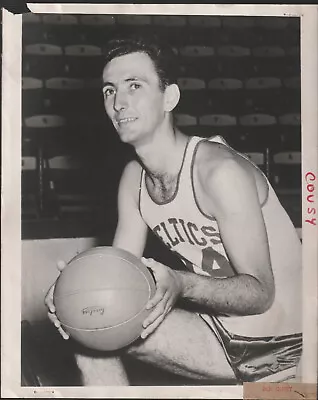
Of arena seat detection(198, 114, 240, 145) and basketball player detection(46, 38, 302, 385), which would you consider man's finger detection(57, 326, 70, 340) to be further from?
arena seat detection(198, 114, 240, 145)

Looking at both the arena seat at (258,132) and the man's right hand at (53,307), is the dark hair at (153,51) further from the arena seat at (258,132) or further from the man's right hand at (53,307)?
the man's right hand at (53,307)

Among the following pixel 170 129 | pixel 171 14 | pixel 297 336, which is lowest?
pixel 297 336

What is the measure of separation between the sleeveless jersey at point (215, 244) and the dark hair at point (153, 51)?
216 millimetres

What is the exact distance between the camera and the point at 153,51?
215cm

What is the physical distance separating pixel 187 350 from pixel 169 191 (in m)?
0.50

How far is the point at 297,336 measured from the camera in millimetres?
2135

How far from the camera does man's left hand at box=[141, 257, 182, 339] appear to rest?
6.73 ft

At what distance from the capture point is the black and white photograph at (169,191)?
2102 mm

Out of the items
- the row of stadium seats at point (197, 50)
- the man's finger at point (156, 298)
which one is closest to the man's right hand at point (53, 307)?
the man's finger at point (156, 298)

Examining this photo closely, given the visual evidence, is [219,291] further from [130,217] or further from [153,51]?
[153,51]

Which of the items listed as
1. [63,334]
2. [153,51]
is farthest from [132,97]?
[63,334]

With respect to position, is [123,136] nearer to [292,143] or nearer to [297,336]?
[292,143]

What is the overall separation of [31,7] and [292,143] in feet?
3.09

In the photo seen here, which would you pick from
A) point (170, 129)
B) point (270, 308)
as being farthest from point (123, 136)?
point (270, 308)
